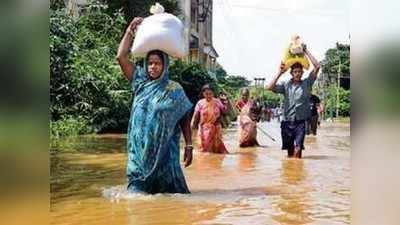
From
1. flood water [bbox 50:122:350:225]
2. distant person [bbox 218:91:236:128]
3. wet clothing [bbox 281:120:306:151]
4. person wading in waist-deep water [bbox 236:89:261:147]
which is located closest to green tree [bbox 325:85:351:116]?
flood water [bbox 50:122:350:225]

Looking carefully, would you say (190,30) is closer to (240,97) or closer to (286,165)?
(240,97)

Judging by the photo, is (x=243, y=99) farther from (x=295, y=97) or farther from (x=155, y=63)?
(x=155, y=63)

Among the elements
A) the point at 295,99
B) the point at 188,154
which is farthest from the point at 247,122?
the point at 188,154

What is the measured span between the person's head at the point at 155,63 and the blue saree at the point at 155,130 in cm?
3

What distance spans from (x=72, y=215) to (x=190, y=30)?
651 cm

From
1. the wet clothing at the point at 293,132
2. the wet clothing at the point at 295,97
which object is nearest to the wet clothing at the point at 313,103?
the wet clothing at the point at 293,132

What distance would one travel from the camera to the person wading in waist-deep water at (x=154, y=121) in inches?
195

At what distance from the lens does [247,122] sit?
10.7 metres

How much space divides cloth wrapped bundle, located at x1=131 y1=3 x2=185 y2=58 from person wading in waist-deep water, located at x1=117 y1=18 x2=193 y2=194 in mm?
70

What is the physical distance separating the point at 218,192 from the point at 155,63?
138 cm

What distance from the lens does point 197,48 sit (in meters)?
10.5

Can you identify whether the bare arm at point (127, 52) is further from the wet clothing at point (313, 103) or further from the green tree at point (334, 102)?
the green tree at point (334, 102)

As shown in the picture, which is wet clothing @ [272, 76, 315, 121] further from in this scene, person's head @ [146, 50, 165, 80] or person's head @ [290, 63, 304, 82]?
person's head @ [146, 50, 165, 80]
